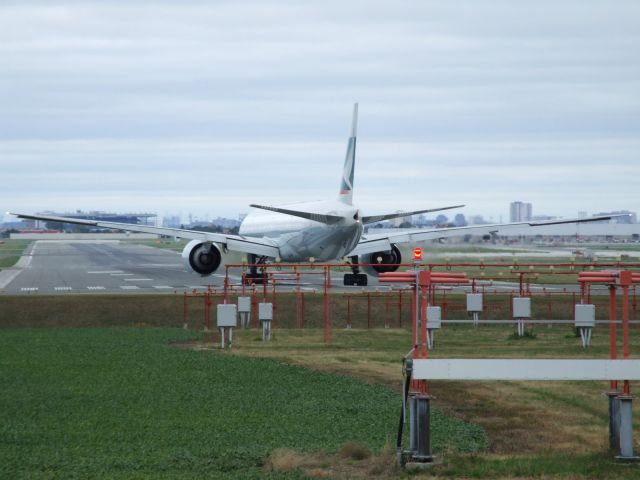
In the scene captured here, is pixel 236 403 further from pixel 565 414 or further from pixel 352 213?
pixel 352 213

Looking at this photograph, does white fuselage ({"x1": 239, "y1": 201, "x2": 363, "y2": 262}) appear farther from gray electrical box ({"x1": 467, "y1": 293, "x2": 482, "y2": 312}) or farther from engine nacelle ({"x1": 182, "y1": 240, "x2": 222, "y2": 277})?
gray electrical box ({"x1": 467, "y1": 293, "x2": 482, "y2": 312})

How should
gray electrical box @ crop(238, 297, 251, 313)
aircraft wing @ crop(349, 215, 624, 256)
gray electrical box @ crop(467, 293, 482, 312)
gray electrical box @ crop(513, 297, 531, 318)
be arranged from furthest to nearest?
aircraft wing @ crop(349, 215, 624, 256), gray electrical box @ crop(238, 297, 251, 313), gray electrical box @ crop(467, 293, 482, 312), gray electrical box @ crop(513, 297, 531, 318)

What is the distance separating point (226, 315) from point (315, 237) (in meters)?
22.2

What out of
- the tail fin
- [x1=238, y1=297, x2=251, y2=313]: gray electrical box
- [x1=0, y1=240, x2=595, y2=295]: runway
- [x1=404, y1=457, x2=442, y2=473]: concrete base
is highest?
the tail fin

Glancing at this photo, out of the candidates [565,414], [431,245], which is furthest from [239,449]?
[431,245]

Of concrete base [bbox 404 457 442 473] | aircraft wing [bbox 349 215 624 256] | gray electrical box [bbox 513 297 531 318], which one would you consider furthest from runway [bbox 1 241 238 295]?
concrete base [bbox 404 457 442 473]

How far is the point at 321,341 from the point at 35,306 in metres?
15.5

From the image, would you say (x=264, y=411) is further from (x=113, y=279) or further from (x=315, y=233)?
(x=113, y=279)

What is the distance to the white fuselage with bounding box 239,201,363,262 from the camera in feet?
180

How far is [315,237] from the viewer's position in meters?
56.9

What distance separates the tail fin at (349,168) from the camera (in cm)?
5753

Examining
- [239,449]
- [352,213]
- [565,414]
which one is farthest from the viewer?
[352,213]

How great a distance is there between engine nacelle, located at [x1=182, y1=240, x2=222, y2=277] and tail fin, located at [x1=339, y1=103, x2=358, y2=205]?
6913 millimetres

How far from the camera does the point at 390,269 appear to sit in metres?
59.0
